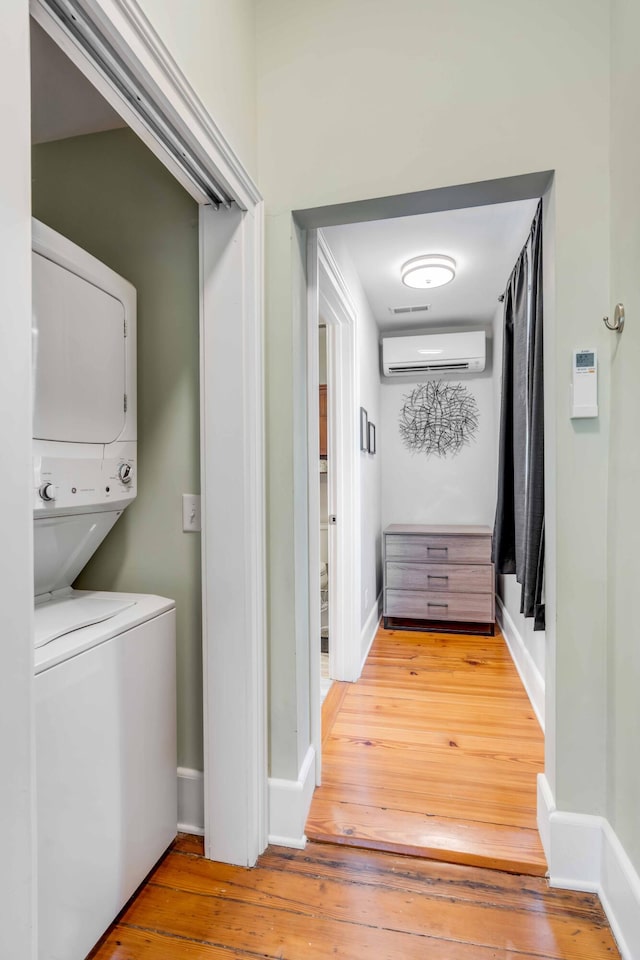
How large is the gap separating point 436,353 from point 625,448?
2.80 metres

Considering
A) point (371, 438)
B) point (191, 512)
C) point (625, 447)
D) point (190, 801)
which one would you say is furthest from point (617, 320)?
point (371, 438)

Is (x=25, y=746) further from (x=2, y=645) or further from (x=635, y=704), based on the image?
(x=635, y=704)

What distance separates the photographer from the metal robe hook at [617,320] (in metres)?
1.28

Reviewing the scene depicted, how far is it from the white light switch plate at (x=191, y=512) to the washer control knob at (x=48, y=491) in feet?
1.49

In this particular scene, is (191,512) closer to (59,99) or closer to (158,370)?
(158,370)

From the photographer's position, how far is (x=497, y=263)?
9.62 feet

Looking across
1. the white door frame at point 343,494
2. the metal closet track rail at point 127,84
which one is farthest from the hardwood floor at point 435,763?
the metal closet track rail at point 127,84

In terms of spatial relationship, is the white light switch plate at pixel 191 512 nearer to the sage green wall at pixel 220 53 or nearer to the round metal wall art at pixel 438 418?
the sage green wall at pixel 220 53

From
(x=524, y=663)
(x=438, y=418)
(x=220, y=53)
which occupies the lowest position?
(x=524, y=663)

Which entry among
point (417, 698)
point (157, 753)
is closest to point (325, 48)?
point (157, 753)

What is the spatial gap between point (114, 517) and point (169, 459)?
249 millimetres

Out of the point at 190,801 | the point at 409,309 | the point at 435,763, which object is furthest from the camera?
the point at 409,309

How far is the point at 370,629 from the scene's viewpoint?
344cm

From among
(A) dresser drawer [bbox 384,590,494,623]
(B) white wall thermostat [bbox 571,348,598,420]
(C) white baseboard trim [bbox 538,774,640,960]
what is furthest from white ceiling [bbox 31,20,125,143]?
(A) dresser drawer [bbox 384,590,494,623]
